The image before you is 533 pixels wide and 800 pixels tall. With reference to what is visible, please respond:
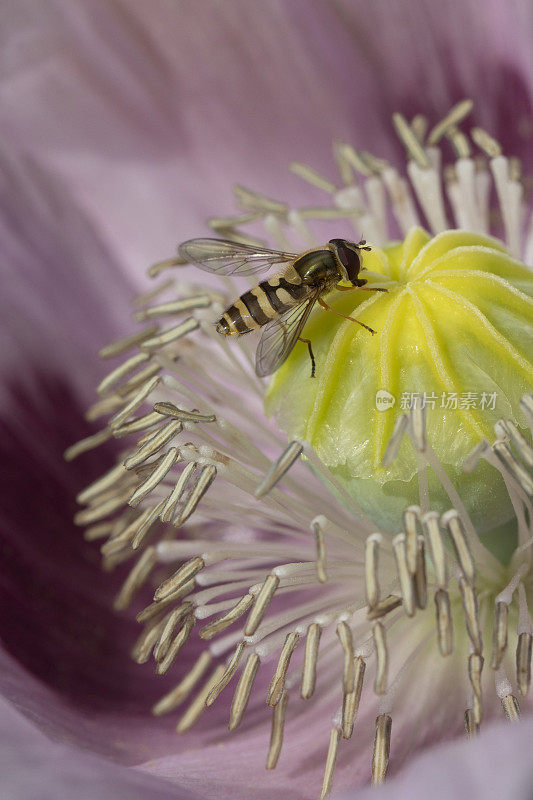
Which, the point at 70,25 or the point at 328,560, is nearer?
the point at 328,560

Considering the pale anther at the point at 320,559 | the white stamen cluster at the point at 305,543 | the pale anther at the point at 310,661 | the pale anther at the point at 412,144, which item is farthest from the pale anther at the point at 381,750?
the pale anther at the point at 412,144

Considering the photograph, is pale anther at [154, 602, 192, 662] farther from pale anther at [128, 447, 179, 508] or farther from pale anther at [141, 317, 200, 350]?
pale anther at [141, 317, 200, 350]

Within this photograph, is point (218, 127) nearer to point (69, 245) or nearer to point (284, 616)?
point (69, 245)

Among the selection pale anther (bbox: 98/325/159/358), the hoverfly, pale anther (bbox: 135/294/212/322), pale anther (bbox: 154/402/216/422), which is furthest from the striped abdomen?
pale anther (bbox: 98/325/159/358)

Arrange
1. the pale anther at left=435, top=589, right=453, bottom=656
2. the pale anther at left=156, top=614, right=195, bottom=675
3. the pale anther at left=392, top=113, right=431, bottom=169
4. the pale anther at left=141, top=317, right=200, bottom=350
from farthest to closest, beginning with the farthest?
1. the pale anther at left=392, top=113, right=431, bottom=169
2. the pale anther at left=141, top=317, right=200, bottom=350
3. the pale anther at left=156, top=614, right=195, bottom=675
4. the pale anther at left=435, top=589, right=453, bottom=656

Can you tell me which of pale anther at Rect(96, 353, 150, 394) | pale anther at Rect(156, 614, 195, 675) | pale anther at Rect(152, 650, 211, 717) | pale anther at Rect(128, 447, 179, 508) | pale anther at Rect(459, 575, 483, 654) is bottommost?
pale anther at Rect(459, 575, 483, 654)

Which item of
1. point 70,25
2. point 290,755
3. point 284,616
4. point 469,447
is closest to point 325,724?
point 290,755
